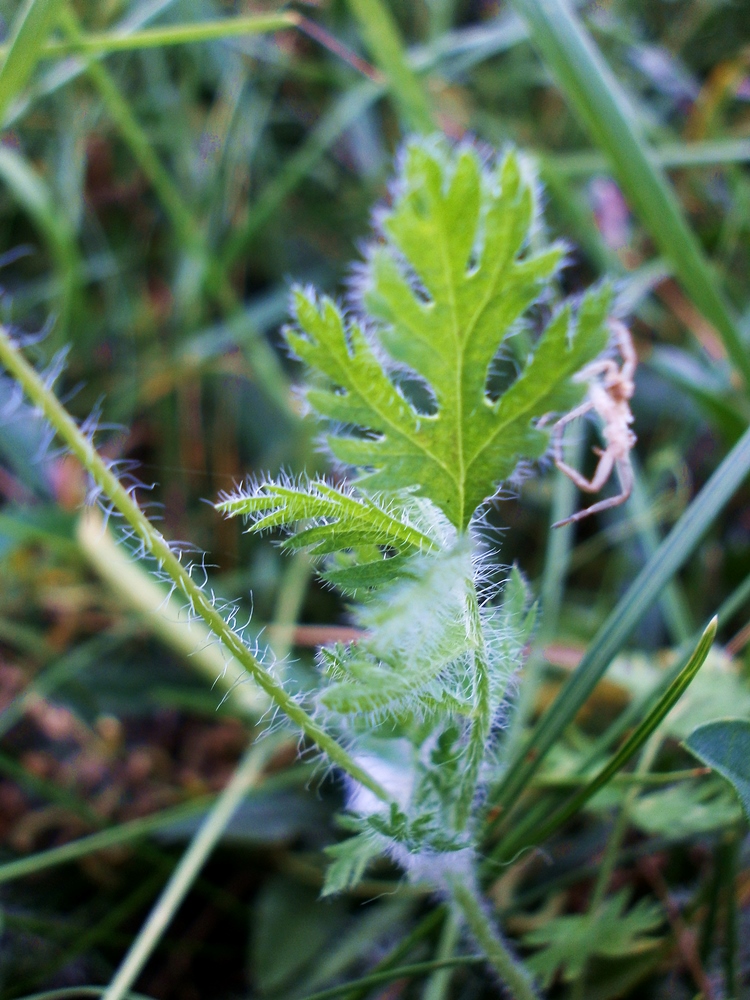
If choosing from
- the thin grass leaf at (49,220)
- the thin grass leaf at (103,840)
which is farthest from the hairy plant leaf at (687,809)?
the thin grass leaf at (49,220)

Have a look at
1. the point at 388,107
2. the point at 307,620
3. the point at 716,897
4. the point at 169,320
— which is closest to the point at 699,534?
the point at 716,897

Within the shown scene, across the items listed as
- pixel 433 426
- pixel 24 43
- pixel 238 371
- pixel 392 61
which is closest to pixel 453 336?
pixel 433 426

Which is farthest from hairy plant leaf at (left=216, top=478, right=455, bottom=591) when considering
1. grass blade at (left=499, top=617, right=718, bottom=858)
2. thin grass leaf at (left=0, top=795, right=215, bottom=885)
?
thin grass leaf at (left=0, top=795, right=215, bottom=885)

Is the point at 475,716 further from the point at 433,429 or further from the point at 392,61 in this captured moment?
the point at 392,61

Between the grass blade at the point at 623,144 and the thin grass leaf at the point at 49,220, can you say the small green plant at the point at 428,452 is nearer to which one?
the grass blade at the point at 623,144

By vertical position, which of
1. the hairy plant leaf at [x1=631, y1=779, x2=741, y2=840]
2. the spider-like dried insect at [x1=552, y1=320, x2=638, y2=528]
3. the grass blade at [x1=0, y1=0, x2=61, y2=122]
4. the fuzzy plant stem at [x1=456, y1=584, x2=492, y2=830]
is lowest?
the hairy plant leaf at [x1=631, y1=779, x2=741, y2=840]

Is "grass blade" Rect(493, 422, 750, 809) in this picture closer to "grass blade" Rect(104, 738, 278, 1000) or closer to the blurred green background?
the blurred green background

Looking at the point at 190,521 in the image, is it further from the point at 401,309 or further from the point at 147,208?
the point at 401,309
